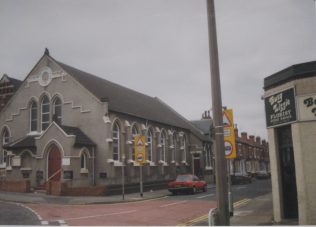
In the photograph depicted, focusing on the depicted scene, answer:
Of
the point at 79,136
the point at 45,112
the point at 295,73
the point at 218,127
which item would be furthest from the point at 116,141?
the point at 218,127

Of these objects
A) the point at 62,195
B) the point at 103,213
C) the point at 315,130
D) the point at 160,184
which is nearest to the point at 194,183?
the point at 160,184

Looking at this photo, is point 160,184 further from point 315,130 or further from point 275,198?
point 315,130

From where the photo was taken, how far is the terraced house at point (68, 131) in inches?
1088

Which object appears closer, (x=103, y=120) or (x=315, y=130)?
(x=315, y=130)

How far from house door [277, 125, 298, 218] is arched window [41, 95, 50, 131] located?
908 inches

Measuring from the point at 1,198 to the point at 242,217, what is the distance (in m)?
14.0

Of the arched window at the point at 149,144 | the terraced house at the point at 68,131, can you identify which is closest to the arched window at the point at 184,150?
the arched window at the point at 149,144

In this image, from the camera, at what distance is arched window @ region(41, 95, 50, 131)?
31.7 metres

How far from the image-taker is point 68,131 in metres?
27.9

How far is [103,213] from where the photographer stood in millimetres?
15930

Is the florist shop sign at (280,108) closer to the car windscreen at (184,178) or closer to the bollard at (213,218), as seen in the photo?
the bollard at (213,218)

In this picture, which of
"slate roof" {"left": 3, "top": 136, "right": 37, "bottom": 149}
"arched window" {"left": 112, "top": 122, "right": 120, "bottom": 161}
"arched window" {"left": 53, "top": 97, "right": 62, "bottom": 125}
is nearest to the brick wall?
"slate roof" {"left": 3, "top": 136, "right": 37, "bottom": 149}

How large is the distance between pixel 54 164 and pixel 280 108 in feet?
65.1

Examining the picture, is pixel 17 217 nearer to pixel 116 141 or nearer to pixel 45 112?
pixel 116 141
